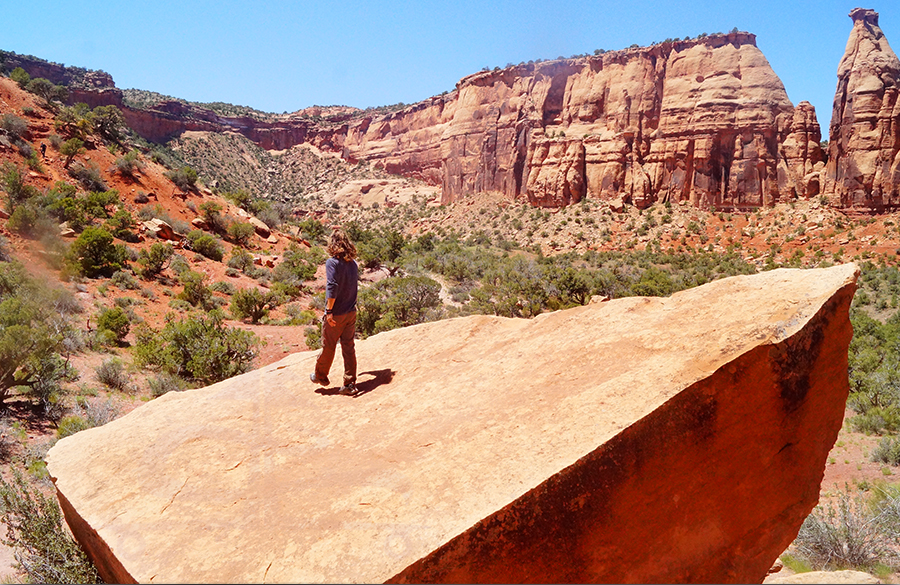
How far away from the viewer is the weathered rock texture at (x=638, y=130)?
145 feet

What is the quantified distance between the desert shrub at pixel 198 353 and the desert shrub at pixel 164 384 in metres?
0.40

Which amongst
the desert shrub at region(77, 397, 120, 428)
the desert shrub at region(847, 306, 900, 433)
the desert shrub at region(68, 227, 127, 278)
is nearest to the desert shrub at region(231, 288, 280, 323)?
the desert shrub at region(68, 227, 127, 278)

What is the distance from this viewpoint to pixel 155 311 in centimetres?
1661

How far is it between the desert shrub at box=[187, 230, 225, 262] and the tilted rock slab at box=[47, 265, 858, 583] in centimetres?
2160

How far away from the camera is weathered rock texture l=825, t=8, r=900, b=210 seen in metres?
38.5

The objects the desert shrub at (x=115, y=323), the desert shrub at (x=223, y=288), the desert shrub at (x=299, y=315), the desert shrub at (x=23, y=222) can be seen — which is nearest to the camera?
the desert shrub at (x=115, y=323)

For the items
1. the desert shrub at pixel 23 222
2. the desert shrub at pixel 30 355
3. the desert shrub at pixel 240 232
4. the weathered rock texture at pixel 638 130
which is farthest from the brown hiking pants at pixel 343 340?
the weathered rock texture at pixel 638 130

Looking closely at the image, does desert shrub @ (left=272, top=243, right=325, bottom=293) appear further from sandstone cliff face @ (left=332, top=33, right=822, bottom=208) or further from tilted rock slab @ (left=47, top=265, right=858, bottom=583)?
sandstone cliff face @ (left=332, top=33, right=822, bottom=208)

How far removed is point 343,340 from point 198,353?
24.6 ft

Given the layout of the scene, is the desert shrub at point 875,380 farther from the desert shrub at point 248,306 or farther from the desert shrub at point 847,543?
the desert shrub at point 248,306

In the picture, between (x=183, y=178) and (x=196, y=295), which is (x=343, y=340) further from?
(x=183, y=178)

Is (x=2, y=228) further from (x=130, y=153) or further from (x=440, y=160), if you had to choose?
(x=440, y=160)

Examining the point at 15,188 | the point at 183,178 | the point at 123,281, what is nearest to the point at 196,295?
the point at 123,281

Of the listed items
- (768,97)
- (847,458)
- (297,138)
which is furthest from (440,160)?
(847,458)
